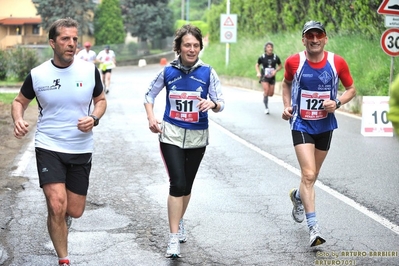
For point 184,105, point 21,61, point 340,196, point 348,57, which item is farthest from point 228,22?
point 184,105

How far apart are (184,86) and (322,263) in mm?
1821

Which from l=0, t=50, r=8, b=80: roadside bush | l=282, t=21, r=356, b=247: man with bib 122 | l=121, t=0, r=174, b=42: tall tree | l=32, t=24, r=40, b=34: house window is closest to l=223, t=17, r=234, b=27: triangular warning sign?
l=0, t=50, r=8, b=80: roadside bush

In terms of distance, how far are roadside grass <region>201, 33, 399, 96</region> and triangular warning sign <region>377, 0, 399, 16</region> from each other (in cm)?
347

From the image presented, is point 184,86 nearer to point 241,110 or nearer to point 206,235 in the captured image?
point 206,235

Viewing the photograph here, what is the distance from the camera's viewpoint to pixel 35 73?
6.40 m

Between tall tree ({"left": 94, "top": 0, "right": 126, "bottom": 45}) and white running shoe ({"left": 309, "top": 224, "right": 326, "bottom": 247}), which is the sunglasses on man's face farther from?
tall tree ({"left": 94, "top": 0, "right": 126, "bottom": 45})

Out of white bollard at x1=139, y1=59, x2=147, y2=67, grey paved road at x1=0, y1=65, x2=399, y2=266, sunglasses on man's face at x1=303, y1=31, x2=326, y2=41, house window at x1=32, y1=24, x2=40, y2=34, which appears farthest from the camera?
house window at x1=32, y1=24, x2=40, y2=34

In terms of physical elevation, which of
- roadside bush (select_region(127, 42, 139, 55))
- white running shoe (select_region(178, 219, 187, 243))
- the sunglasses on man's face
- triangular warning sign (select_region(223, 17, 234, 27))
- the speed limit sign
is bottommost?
roadside bush (select_region(127, 42, 139, 55))

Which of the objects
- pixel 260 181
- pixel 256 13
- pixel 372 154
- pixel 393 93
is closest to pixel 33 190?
pixel 260 181

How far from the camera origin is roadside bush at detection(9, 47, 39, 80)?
3809 cm

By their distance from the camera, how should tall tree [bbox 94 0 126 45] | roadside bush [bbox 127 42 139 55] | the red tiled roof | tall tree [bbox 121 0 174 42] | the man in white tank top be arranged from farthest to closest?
1. tall tree [bbox 121 0 174 42]
2. tall tree [bbox 94 0 126 45]
3. roadside bush [bbox 127 42 139 55]
4. the red tiled roof
5. the man in white tank top

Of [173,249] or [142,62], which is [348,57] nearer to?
[173,249]

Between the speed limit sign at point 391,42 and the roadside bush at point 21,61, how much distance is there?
76.2 ft

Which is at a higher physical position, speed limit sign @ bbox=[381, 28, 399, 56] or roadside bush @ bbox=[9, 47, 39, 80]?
speed limit sign @ bbox=[381, 28, 399, 56]
